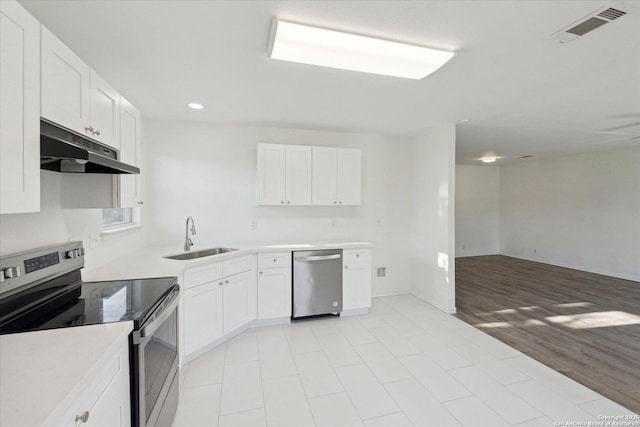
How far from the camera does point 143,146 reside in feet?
11.2

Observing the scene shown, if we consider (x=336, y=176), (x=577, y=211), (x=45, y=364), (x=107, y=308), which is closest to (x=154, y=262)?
(x=107, y=308)

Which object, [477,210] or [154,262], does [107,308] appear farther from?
[477,210]

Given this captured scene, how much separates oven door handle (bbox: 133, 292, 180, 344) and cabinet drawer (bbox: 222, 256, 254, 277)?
3.57ft

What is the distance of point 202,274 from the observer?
8.66ft

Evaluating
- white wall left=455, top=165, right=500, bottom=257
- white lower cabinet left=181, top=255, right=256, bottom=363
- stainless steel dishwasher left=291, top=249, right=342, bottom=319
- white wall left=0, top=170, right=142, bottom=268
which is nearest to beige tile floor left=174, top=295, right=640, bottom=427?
white lower cabinet left=181, top=255, right=256, bottom=363

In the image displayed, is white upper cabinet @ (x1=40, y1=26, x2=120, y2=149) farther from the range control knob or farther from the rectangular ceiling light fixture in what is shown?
the rectangular ceiling light fixture

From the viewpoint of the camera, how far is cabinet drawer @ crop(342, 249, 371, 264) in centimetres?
365

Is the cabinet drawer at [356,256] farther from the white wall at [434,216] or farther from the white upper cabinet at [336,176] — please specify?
the white wall at [434,216]

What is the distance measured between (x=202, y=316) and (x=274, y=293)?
0.92 m

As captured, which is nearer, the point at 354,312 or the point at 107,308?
the point at 107,308

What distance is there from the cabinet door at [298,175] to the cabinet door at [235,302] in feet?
3.87

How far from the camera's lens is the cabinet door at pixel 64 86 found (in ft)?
3.92

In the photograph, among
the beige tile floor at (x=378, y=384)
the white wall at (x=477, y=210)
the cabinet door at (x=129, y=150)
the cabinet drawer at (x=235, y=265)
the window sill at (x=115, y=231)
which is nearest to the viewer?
the beige tile floor at (x=378, y=384)

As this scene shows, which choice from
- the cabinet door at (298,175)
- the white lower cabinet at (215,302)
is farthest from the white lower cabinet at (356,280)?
the white lower cabinet at (215,302)
